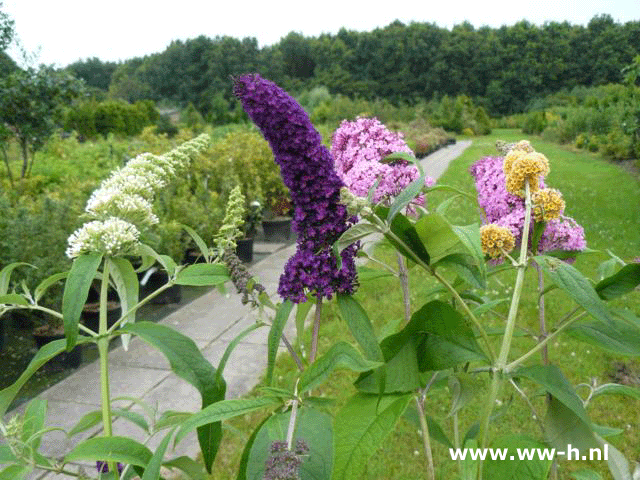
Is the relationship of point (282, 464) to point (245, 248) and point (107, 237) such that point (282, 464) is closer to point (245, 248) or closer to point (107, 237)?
point (107, 237)

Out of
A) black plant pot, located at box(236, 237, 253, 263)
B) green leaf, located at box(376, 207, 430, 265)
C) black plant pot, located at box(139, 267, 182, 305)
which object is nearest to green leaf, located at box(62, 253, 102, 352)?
green leaf, located at box(376, 207, 430, 265)

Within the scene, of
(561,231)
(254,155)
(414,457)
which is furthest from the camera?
(254,155)

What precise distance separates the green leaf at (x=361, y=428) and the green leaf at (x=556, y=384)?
7.4 inches

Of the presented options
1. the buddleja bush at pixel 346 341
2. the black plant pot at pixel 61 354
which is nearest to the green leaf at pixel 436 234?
the buddleja bush at pixel 346 341

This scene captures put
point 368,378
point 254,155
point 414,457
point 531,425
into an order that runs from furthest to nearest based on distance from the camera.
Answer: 1. point 254,155
2. point 531,425
3. point 414,457
4. point 368,378

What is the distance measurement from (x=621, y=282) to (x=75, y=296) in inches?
34.0

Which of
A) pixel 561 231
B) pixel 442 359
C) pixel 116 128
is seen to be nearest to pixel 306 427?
pixel 442 359

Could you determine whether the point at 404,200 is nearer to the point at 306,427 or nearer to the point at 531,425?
the point at 306,427

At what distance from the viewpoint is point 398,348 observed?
3.07 feet

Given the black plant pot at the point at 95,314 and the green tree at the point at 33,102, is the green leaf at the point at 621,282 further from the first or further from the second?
the green tree at the point at 33,102

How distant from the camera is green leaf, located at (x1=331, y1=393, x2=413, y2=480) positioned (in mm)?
805

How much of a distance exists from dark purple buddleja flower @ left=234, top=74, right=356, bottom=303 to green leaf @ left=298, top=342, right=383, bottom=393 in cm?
12

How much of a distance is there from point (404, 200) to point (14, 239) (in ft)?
13.4

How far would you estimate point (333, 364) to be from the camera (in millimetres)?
774
